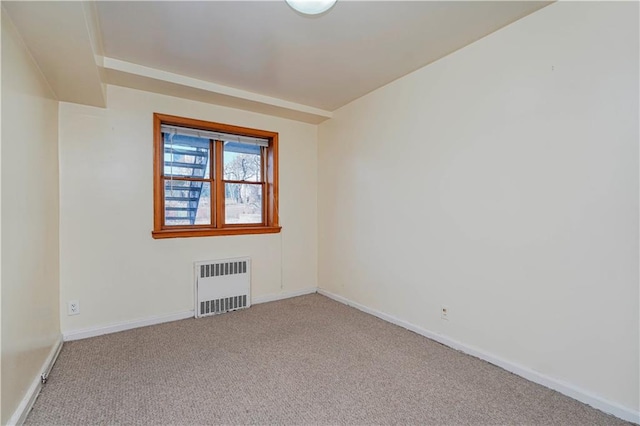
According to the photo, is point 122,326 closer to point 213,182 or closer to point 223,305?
point 223,305

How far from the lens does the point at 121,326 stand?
9.54 feet

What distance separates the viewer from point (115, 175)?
291 centimetres

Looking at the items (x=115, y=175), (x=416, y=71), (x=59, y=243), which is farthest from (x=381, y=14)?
(x=59, y=243)

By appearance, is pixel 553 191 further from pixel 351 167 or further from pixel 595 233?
pixel 351 167

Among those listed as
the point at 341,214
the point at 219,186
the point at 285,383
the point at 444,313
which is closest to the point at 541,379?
the point at 444,313

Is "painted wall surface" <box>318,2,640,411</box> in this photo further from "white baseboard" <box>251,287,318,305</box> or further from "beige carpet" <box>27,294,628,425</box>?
"white baseboard" <box>251,287,318,305</box>

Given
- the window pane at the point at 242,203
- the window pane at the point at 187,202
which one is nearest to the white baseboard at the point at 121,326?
the window pane at the point at 187,202

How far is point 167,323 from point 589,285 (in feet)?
11.4

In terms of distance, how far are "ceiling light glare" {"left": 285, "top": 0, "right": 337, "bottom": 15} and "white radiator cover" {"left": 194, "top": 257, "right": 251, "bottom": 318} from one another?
8.52ft

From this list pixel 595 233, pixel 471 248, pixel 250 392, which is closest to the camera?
pixel 595 233

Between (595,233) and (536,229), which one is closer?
(595,233)

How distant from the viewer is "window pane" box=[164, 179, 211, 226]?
331 cm

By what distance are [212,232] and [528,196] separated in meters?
2.96

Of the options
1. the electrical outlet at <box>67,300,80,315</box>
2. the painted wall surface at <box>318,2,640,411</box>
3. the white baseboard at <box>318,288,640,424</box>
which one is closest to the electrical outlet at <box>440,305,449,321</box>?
the painted wall surface at <box>318,2,640,411</box>
